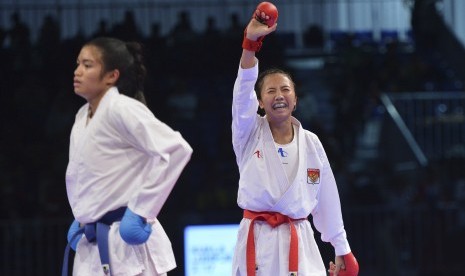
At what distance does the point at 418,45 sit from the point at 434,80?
130 cm

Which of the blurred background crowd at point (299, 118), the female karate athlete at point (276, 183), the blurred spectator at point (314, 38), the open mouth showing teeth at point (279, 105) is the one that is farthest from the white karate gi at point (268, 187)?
the blurred spectator at point (314, 38)

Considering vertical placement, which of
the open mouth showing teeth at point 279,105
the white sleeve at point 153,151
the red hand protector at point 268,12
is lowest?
the white sleeve at point 153,151

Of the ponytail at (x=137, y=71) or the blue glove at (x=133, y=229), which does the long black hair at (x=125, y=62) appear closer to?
the ponytail at (x=137, y=71)

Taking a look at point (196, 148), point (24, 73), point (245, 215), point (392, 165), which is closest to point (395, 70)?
point (392, 165)

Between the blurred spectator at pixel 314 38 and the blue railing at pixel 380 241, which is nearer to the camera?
the blue railing at pixel 380 241

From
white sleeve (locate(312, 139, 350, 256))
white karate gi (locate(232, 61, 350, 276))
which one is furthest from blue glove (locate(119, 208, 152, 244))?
white sleeve (locate(312, 139, 350, 256))

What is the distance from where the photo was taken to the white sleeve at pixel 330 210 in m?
4.15

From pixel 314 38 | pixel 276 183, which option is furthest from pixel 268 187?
pixel 314 38

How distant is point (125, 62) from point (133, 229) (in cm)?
79

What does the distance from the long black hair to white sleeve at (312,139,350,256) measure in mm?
916

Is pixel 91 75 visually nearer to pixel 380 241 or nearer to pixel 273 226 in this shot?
pixel 273 226

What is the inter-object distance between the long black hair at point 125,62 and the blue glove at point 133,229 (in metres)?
0.61

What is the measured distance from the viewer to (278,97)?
13.3 ft

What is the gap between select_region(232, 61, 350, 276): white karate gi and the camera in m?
3.93
